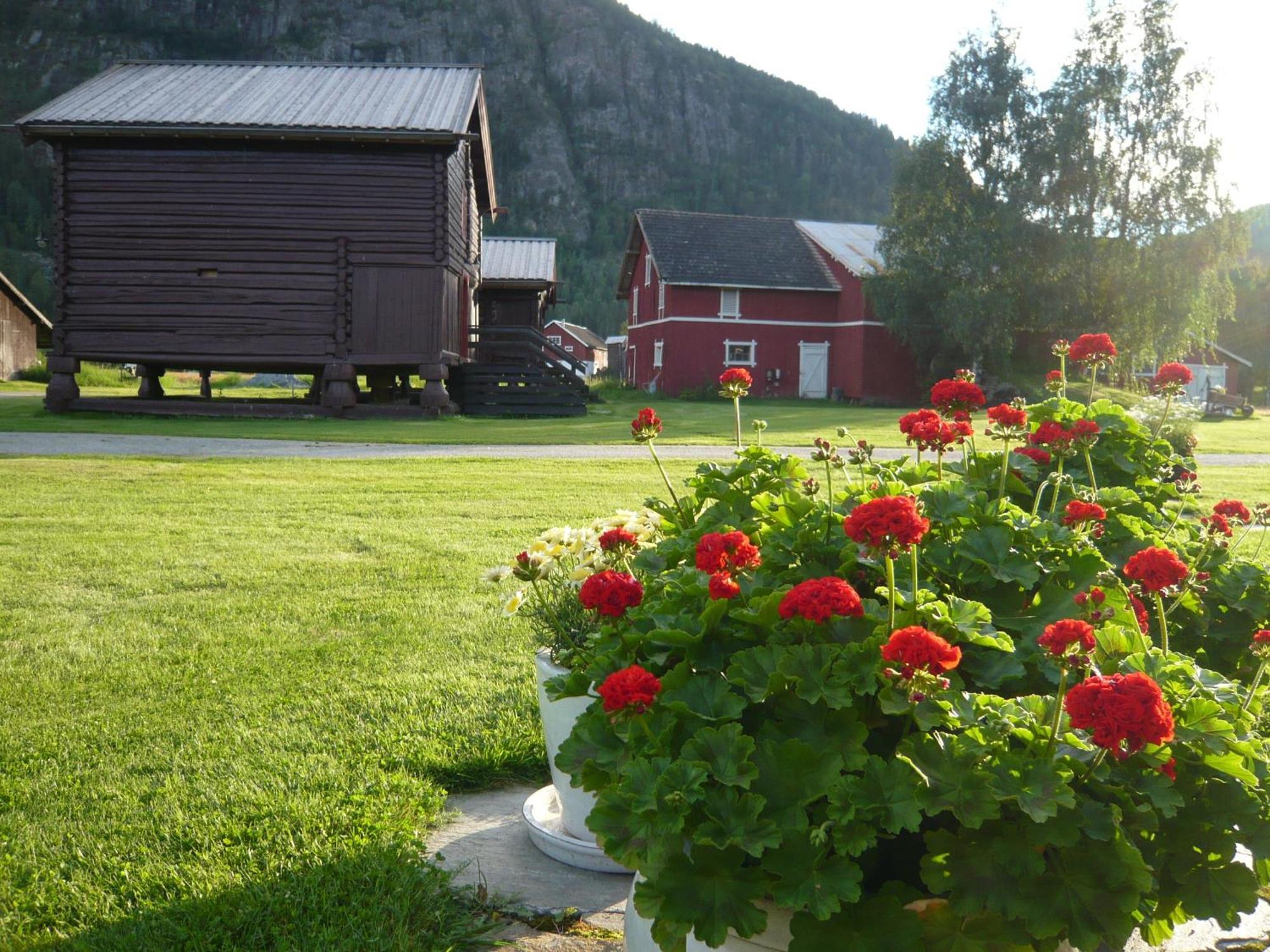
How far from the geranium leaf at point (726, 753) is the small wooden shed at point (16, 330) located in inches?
1613

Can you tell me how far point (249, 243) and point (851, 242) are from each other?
81.4ft

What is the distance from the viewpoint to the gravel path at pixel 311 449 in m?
12.7

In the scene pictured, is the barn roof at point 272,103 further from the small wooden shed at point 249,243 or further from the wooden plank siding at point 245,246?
the wooden plank siding at point 245,246

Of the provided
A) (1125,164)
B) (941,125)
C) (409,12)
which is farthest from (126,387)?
(409,12)

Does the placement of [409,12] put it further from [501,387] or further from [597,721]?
[597,721]

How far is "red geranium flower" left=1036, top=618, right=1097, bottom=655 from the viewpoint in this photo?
1715 millimetres

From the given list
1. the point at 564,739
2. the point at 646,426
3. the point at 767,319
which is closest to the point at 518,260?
the point at 767,319

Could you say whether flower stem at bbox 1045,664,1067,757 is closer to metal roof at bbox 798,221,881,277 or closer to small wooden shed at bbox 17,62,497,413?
small wooden shed at bbox 17,62,497,413

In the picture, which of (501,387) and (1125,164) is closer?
(501,387)

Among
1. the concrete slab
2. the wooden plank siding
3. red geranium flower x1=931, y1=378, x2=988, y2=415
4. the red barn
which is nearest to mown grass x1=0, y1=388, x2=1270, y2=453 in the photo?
the wooden plank siding

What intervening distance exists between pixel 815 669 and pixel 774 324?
33.8 metres

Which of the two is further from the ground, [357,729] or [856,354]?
[856,354]

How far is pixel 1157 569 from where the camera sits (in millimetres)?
2104

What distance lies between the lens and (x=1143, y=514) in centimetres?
328
